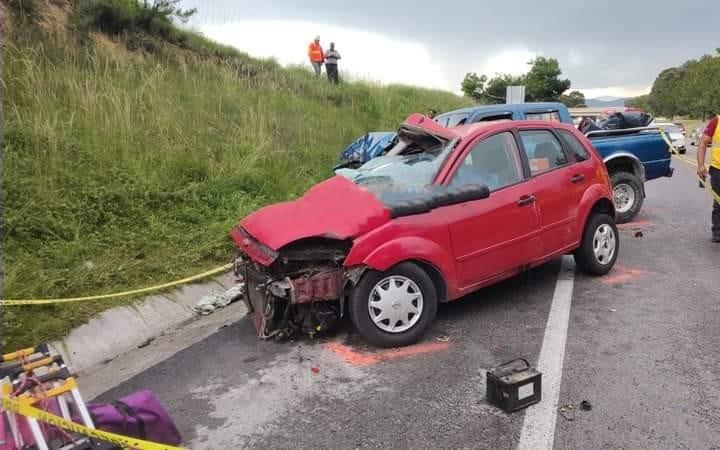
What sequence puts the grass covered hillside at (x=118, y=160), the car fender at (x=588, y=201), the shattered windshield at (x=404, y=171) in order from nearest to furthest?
1. the shattered windshield at (x=404, y=171)
2. the grass covered hillside at (x=118, y=160)
3. the car fender at (x=588, y=201)


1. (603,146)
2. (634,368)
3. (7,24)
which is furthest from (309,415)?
(7,24)

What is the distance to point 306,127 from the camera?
1248 centimetres

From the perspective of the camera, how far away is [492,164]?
499 cm

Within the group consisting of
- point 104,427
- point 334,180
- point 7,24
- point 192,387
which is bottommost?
point 192,387

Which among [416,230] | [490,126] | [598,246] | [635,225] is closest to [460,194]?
[416,230]

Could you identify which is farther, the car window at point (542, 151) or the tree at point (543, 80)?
the tree at point (543, 80)

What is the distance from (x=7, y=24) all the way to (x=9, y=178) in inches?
172

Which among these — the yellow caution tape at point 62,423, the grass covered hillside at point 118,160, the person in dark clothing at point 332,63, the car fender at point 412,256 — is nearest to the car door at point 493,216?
the car fender at point 412,256

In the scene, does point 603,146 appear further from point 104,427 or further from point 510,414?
point 104,427

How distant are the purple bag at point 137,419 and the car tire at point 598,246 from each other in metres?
4.34

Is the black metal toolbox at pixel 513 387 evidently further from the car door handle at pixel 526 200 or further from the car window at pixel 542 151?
the car window at pixel 542 151

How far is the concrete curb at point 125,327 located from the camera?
4.34 metres

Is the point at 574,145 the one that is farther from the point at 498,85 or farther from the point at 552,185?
the point at 498,85

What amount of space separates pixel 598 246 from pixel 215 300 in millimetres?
4053
